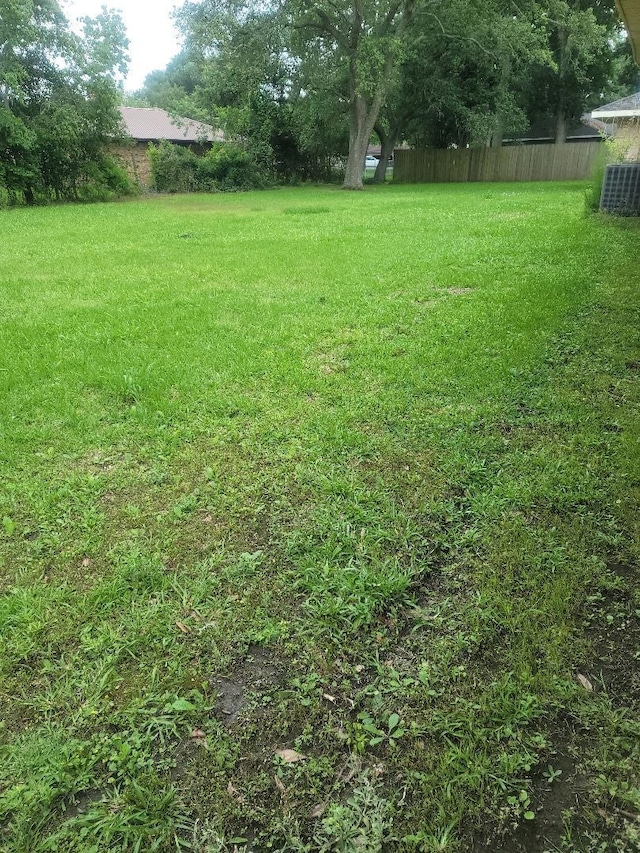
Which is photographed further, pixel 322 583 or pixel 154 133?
pixel 154 133

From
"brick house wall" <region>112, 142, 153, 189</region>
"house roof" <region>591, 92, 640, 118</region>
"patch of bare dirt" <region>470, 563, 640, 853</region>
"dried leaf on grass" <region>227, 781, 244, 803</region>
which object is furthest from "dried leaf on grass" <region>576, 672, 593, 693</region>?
"brick house wall" <region>112, 142, 153, 189</region>

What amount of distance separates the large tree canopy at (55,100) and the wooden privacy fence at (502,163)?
14.2 metres

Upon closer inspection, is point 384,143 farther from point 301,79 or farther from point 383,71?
point 383,71

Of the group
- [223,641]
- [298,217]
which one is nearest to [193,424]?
[223,641]

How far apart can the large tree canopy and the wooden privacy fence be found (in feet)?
46.7

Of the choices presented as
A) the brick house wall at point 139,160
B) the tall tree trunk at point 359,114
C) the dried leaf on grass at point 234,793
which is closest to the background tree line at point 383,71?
the tall tree trunk at point 359,114

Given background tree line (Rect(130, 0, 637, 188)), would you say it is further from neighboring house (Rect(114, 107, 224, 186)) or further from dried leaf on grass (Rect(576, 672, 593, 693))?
dried leaf on grass (Rect(576, 672, 593, 693))

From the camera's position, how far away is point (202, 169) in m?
21.8

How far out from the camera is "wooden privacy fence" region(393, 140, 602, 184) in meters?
23.2

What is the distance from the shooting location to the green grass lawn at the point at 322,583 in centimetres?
147

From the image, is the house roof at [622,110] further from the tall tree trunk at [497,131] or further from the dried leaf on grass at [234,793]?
the dried leaf on grass at [234,793]

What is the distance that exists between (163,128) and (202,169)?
35.2 ft

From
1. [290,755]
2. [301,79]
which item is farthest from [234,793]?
[301,79]

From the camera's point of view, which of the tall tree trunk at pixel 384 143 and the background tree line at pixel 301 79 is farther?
the tall tree trunk at pixel 384 143
